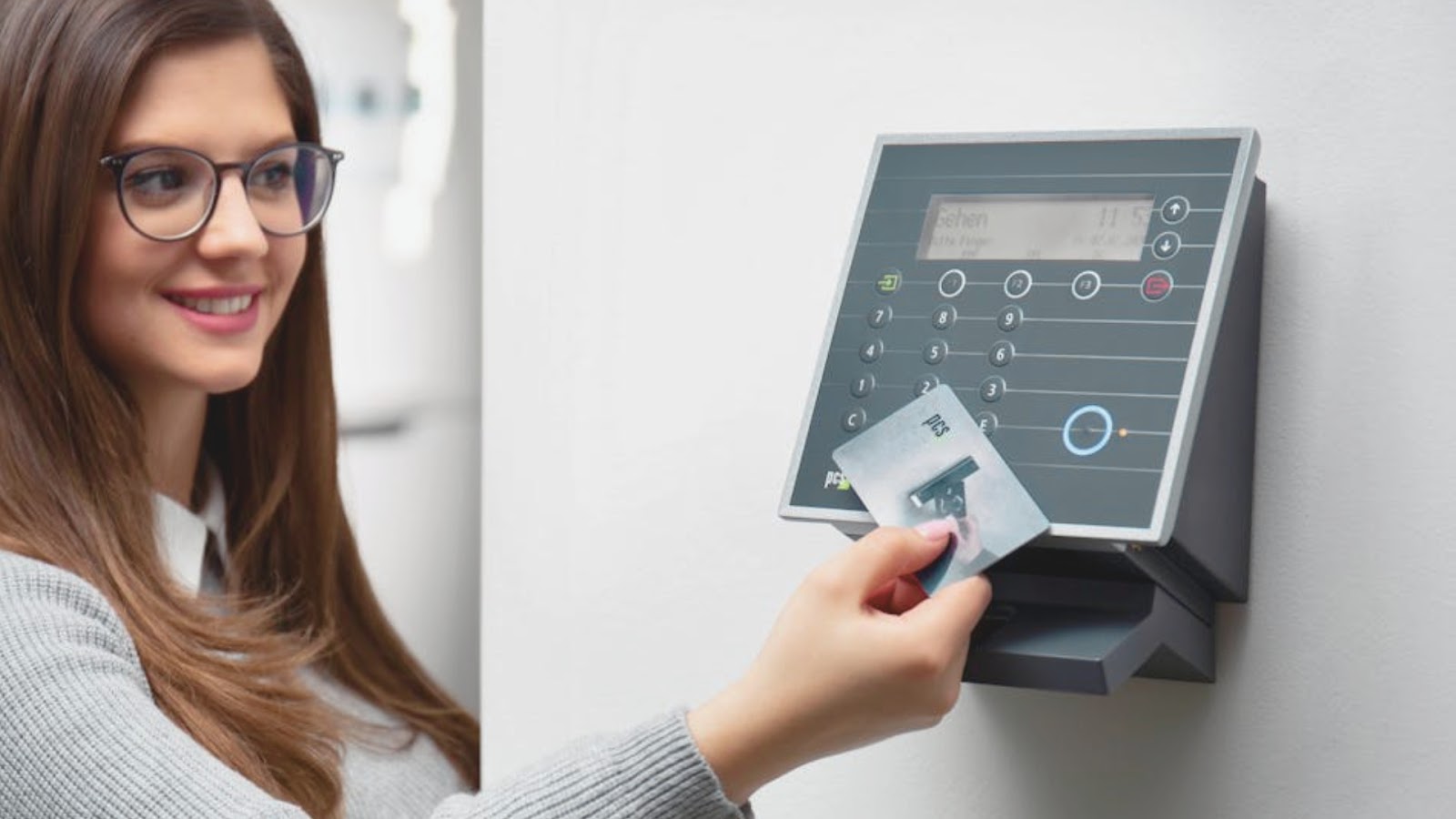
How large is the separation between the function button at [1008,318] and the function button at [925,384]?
0.12 feet

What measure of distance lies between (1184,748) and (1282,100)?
32 centimetres

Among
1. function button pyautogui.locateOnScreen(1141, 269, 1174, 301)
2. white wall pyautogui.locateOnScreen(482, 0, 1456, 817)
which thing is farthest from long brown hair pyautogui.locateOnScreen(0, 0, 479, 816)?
function button pyautogui.locateOnScreen(1141, 269, 1174, 301)

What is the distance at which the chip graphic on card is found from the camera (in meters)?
0.69

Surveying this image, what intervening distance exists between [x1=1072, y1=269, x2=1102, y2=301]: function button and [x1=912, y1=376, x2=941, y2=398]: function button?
72 millimetres

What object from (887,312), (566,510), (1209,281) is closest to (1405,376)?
(1209,281)

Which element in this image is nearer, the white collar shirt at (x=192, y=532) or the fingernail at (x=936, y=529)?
the fingernail at (x=936, y=529)

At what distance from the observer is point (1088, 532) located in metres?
0.67

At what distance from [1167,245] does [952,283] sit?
0.10 meters

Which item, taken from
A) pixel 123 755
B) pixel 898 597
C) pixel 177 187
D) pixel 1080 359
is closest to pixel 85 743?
pixel 123 755

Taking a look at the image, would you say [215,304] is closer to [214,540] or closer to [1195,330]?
[214,540]

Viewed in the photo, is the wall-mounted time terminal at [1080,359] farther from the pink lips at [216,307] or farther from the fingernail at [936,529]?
the pink lips at [216,307]

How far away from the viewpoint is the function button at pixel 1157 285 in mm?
701

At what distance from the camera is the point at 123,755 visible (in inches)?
33.9

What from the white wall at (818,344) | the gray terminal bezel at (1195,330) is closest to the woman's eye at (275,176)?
the white wall at (818,344)
